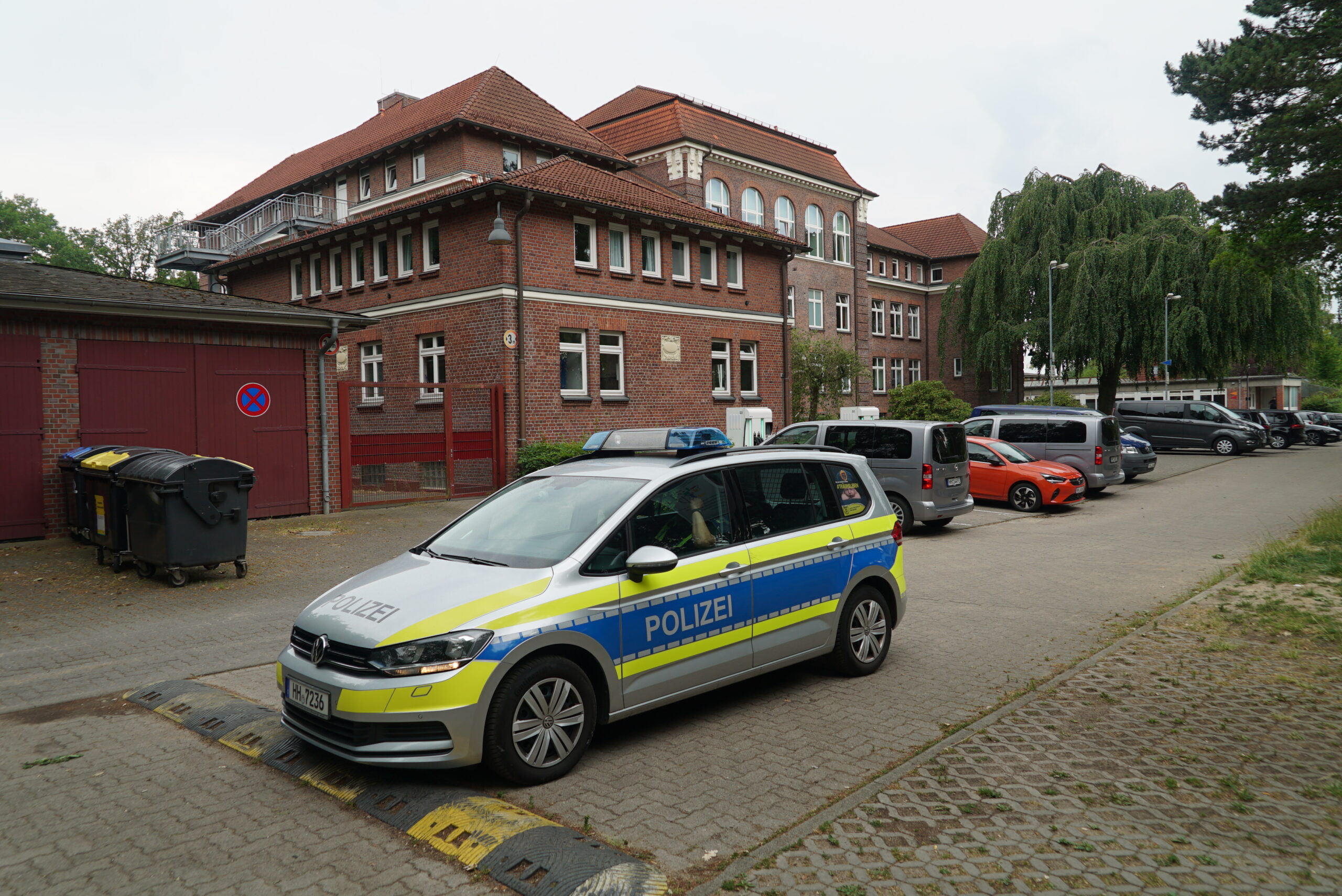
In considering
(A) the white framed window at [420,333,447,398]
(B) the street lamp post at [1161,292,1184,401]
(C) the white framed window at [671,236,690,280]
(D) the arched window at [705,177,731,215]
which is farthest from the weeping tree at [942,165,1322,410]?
(A) the white framed window at [420,333,447,398]

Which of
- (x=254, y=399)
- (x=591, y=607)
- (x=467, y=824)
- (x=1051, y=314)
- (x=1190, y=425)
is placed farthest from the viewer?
(x=1051, y=314)

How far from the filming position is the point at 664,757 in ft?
16.2

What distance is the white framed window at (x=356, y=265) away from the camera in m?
26.4

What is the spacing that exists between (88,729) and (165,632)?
8.86 feet

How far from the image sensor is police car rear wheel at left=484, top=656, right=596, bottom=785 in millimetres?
4340

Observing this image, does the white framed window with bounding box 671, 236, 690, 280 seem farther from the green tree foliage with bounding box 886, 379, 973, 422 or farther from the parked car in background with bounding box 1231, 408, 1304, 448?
the parked car in background with bounding box 1231, 408, 1304, 448

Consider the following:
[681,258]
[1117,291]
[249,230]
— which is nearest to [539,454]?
[681,258]

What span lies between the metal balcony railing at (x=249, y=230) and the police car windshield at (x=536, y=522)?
30.9 meters

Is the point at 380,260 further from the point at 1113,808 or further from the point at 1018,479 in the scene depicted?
the point at 1113,808

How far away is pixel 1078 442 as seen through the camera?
20484 mm

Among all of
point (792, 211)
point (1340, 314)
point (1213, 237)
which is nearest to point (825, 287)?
point (792, 211)

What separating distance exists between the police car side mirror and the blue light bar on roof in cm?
123

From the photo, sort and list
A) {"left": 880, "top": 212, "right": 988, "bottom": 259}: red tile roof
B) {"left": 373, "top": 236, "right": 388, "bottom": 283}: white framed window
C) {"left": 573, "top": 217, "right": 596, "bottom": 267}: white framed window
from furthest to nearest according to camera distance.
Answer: {"left": 880, "top": 212, "right": 988, "bottom": 259}: red tile roof
{"left": 373, "top": 236, "right": 388, "bottom": 283}: white framed window
{"left": 573, "top": 217, "right": 596, "bottom": 267}: white framed window

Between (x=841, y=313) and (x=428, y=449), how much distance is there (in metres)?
29.0
